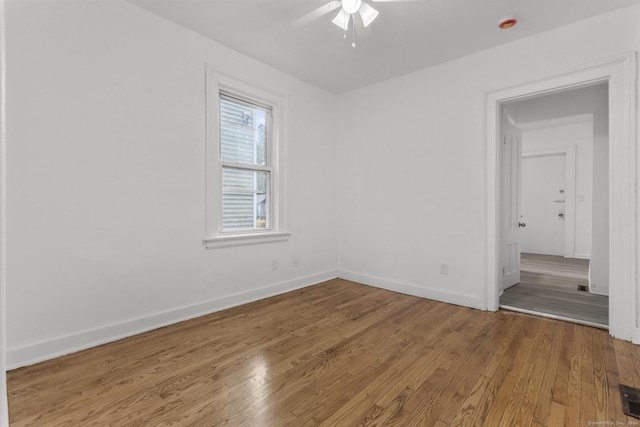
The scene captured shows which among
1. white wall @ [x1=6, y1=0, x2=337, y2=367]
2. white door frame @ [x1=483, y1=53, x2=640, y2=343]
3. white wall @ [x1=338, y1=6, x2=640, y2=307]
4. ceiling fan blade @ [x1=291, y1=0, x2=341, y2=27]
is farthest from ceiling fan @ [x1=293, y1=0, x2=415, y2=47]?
white door frame @ [x1=483, y1=53, x2=640, y2=343]

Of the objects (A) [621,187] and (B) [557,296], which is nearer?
(A) [621,187]

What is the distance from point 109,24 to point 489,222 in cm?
380

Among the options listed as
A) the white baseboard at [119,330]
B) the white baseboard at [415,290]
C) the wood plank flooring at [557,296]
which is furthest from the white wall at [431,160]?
the white baseboard at [119,330]

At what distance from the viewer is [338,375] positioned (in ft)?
6.35

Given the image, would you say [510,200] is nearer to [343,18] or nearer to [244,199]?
[343,18]

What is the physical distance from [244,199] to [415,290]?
228 cm

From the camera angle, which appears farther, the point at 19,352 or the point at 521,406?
the point at 19,352

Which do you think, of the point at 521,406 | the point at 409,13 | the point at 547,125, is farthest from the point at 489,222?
the point at 547,125

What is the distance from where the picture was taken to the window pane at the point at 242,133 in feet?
10.8

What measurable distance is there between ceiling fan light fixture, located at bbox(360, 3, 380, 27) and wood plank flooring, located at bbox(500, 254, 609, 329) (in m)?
3.00


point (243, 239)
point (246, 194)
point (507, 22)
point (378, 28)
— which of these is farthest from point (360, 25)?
point (243, 239)

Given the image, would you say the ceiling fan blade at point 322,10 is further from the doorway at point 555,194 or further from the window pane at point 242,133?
the doorway at point 555,194

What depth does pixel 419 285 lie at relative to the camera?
3.62 m

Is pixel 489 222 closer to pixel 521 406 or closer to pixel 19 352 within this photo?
pixel 521 406
